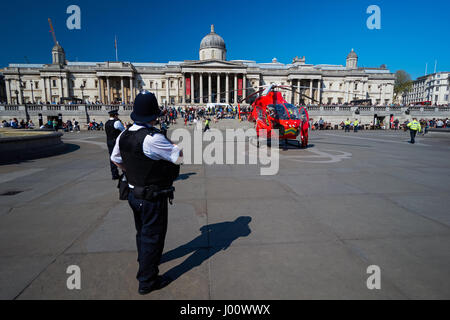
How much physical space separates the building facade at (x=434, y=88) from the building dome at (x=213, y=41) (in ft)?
246

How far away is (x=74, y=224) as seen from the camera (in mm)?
4207

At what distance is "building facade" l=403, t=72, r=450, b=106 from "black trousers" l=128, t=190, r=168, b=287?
118 m

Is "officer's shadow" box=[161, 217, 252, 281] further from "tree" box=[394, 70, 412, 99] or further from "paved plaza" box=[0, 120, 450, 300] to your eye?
"tree" box=[394, 70, 412, 99]

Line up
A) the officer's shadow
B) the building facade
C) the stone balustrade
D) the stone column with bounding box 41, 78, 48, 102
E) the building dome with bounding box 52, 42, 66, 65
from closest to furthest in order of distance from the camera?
the officer's shadow → the stone balustrade → the stone column with bounding box 41, 78, 48, 102 → the building dome with bounding box 52, 42, 66, 65 → the building facade

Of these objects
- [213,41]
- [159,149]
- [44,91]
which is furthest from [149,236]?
[44,91]

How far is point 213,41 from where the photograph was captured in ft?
244

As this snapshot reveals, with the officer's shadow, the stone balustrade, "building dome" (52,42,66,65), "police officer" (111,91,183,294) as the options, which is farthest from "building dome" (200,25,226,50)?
"police officer" (111,91,183,294)

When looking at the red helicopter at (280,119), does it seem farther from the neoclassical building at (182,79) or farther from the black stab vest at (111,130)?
the neoclassical building at (182,79)

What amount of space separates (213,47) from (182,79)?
15.2 meters

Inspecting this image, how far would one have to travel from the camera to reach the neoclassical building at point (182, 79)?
222ft

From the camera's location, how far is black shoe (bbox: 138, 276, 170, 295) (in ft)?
8.30

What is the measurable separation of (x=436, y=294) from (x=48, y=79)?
86.1m
